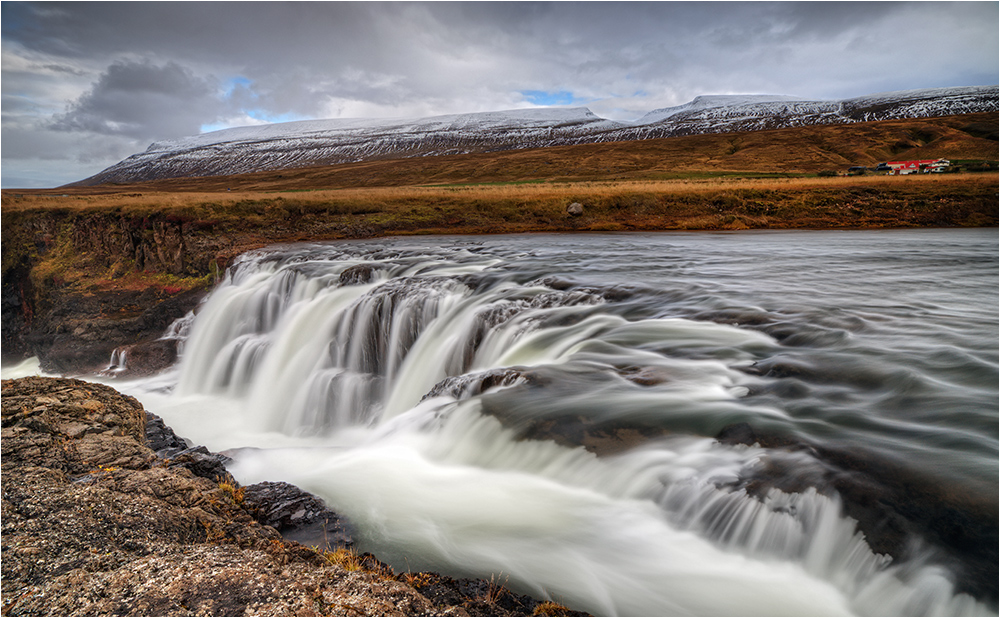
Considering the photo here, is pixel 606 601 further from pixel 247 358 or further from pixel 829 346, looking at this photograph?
pixel 247 358

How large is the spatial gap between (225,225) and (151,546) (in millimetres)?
22378

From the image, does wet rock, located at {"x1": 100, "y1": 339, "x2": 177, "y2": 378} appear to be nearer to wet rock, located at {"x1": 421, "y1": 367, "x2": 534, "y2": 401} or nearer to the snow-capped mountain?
wet rock, located at {"x1": 421, "y1": 367, "x2": 534, "y2": 401}

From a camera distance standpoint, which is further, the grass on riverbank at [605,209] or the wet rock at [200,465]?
the grass on riverbank at [605,209]

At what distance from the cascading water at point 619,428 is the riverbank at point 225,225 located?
849cm

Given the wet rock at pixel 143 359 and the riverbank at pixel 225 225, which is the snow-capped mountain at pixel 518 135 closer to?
the riverbank at pixel 225 225

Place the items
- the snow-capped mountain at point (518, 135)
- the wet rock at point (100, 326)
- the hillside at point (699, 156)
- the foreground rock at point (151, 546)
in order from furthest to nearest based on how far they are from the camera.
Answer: the snow-capped mountain at point (518, 135) → the hillside at point (699, 156) → the wet rock at point (100, 326) → the foreground rock at point (151, 546)

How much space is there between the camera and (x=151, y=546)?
134 inches

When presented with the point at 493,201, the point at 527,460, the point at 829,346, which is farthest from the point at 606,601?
the point at 493,201

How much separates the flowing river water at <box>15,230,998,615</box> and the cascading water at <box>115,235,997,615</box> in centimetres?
3

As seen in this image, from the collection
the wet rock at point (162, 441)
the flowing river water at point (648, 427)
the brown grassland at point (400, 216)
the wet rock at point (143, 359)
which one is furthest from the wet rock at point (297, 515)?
the brown grassland at point (400, 216)

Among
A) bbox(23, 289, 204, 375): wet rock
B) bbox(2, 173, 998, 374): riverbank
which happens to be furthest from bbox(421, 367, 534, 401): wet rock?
bbox(23, 289, 204, 375): wet rock

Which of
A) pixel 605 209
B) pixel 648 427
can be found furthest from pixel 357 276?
pixel 605 209

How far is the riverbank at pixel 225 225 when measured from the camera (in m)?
19.0

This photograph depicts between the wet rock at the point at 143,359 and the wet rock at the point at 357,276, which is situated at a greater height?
the wet rock at the point at 357,276
